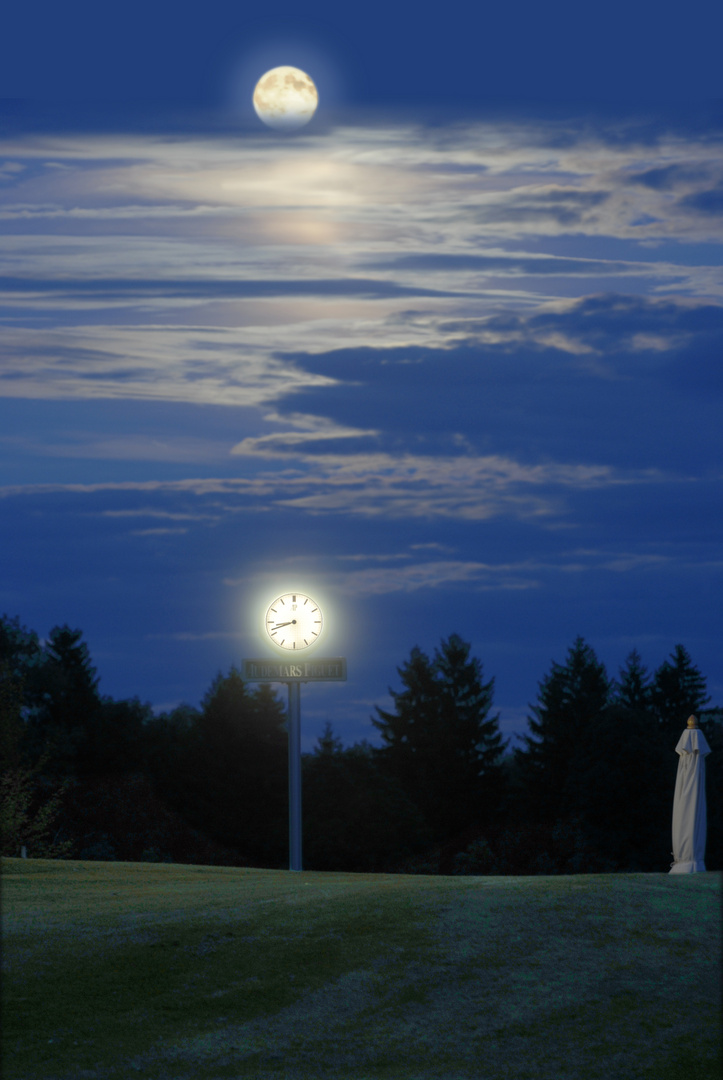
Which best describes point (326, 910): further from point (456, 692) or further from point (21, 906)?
point (456, 692)

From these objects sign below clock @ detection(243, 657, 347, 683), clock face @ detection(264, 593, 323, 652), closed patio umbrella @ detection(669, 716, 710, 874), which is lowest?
closed patio umbrella @ detection(669, 716, 710, 874)

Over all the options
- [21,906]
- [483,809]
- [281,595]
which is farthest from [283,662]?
[483,809]

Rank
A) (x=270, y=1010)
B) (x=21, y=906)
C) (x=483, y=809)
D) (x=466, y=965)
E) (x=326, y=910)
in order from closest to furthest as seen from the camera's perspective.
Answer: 1. (x=270, y=1010)
2. (x=466, y=965)
3. (x=326, y=910)
4. (x=21, y=906)
5. (x=483, y=809)

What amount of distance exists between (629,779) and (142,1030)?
65.7 metres

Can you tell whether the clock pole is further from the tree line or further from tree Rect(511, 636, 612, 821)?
tree Rect(511, 636, 612, 821)

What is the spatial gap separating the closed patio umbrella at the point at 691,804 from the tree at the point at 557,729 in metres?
57.5

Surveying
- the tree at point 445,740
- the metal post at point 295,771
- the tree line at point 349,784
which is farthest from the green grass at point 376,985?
the tree at point 445,740

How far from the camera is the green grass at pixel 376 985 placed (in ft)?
47.5

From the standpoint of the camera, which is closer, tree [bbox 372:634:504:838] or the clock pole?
the clock pole

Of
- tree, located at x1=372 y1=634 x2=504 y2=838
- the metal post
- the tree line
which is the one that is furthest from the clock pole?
tree, located at x1=372 y1=634 x2=504 y2=838

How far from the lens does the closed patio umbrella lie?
80.6ft

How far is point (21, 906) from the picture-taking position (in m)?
20.6

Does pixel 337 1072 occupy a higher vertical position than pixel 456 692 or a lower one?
lower

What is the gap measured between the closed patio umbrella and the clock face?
11.5m
